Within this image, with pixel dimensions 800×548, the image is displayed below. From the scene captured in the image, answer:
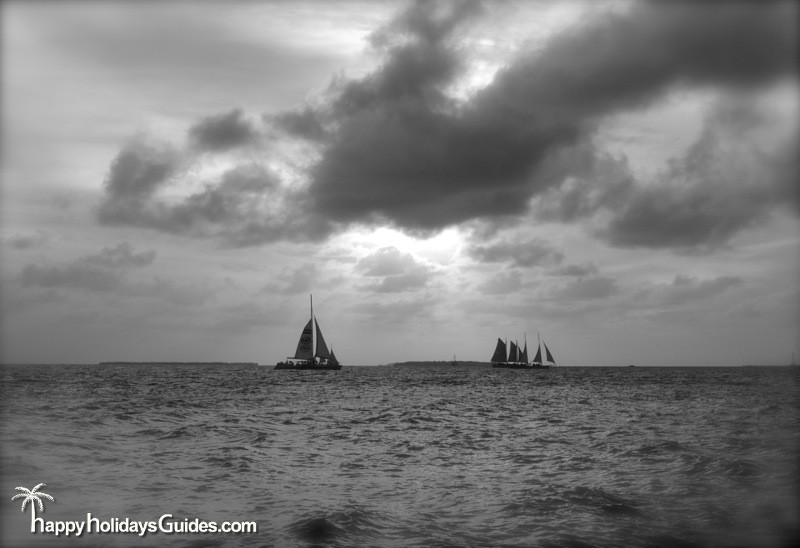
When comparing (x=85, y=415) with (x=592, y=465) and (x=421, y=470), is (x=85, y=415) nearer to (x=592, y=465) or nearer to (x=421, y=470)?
(x=421, y=470)

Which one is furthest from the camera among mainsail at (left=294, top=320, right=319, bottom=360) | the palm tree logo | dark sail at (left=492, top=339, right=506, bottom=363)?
dark sail at (left=492, top=339, right=506, bottom=363)

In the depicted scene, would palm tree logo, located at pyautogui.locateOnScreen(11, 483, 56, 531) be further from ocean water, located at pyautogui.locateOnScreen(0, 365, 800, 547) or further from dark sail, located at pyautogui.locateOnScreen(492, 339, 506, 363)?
dark sail, located at pyautogui.locateOnScreen(492, 339, 506, 363)

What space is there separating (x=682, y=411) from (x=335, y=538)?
111ft

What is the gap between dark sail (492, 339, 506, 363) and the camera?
7096 inches

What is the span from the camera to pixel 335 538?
35.4ft

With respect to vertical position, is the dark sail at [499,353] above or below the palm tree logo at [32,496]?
below

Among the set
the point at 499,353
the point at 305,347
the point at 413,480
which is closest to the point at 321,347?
the point at 305,347

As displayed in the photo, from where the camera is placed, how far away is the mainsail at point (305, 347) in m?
119

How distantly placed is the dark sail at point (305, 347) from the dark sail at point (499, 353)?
77.2m

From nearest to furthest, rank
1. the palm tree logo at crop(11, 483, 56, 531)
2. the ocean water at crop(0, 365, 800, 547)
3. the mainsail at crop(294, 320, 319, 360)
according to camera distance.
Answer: the ocean water at crop(0, 365, 800, 547) < the palm tree logo at crop(11, 483, 56, 531) < the mainsail at crop(294, 320, 319, 360)

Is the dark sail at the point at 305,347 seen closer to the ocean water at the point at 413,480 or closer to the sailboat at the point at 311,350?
the sailboat at the point at 311,350

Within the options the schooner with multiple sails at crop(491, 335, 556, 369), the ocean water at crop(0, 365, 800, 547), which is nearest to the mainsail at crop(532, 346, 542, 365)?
the schooner with multiple sails at crop(491, 335, 556, 369)

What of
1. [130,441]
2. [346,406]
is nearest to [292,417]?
[346,406]

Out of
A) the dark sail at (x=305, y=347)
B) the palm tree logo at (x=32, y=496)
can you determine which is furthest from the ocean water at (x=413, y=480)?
the dark sail at (x=305, y=347)
